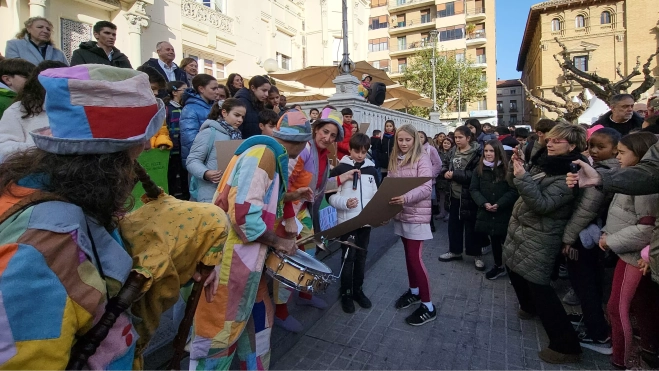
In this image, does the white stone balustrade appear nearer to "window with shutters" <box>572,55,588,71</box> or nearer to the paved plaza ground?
the paved plaza ground

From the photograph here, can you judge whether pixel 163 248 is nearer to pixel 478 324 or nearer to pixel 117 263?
pixel 117 263

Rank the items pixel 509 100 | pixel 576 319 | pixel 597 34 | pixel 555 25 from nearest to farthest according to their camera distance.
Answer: pixel 576 319, pixel 597 34, pixel 555 25, pixel 509 100

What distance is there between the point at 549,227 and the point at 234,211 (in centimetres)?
271

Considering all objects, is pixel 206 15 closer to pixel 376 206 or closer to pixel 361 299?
pixel 361 299

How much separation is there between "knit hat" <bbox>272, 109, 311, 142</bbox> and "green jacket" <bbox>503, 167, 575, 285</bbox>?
187cm

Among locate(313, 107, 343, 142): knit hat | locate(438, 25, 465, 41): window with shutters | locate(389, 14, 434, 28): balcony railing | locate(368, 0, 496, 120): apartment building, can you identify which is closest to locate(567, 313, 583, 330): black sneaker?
locate(313, 107, 343, 142): knit hat

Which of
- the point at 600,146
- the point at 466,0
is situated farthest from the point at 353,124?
the point at 466,0

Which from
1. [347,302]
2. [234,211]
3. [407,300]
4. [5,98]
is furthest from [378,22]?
[234,211]

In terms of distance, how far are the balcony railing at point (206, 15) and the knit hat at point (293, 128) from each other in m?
14.5

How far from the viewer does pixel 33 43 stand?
441cm

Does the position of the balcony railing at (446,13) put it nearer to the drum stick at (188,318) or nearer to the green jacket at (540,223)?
the green jacket at (540,223)

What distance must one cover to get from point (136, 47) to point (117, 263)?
13.7 m

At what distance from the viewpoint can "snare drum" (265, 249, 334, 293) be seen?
231 cm

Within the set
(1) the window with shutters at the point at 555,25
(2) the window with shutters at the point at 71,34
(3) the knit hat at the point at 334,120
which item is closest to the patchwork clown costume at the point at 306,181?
(3) the knit hat at the point at 334,120
